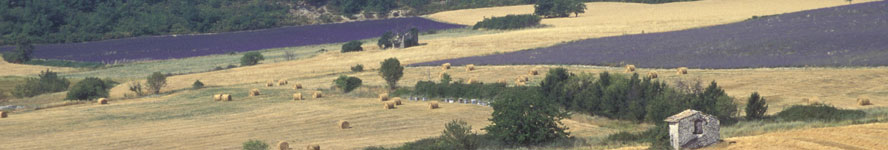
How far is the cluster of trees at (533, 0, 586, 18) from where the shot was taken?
502 feet

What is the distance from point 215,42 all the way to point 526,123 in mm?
112490

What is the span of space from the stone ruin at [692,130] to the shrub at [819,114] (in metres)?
8.79

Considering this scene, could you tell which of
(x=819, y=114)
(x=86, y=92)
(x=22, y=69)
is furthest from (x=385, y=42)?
(x=819, y=114)

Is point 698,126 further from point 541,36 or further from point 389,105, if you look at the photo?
point 541,36

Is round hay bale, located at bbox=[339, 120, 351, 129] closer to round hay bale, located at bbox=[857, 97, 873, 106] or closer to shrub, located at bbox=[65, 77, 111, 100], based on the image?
round hay bale, located at bbox=[857, 97, 873, 106]

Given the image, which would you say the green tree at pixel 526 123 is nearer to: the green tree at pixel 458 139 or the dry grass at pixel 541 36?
the green tree at pixel 458 139

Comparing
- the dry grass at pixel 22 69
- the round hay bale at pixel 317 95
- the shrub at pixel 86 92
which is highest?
the dry grass at pixel 22 69

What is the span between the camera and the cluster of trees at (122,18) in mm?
161500

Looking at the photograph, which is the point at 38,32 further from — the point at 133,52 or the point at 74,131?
the point at 74,131

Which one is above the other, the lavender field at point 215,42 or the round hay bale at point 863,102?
the lavender field at point 215,42

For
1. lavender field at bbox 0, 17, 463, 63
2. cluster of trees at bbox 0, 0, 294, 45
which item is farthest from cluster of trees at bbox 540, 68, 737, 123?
cluster of trees at bbox 0, 0, 294, 45

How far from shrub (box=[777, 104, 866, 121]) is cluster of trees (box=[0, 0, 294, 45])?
415 feet

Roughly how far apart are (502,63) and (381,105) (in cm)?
2352

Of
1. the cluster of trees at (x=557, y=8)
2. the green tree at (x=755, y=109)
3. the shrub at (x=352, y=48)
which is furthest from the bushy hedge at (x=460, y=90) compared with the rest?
the cluster of trees at (x=557, y=8)
